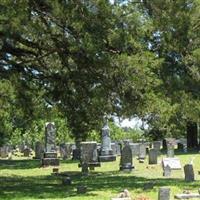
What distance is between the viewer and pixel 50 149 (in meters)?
31.9

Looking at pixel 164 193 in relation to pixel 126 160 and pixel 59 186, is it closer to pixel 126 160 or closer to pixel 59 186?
pixel 59 186

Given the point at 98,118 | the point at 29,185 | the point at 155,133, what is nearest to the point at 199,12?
the point at 98,118

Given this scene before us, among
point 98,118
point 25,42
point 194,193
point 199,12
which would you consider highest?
point 199,12

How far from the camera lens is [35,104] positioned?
76.2 feet

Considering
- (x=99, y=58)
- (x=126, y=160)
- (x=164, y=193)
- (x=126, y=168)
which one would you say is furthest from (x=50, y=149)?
(x=164, y=193)

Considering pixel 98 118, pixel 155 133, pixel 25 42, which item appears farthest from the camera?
pixel 155 133

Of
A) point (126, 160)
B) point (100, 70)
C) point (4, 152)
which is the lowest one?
point (126, 160)

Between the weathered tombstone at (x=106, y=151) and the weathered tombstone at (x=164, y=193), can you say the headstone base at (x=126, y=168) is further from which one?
the weathered tombstone at (x=164, y=193)

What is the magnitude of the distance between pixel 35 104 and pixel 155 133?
1583 inches

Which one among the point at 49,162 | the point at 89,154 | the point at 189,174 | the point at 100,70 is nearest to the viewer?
the point at 100,70

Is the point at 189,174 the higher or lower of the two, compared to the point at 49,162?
lower

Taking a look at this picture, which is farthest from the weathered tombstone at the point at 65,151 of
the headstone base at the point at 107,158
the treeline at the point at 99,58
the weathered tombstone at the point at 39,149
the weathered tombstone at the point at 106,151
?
the treeline at the point at 99,58

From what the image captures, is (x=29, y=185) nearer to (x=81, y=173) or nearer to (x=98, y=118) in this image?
(x=98, y=118)

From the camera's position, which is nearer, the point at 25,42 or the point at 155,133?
the point at 25,42
